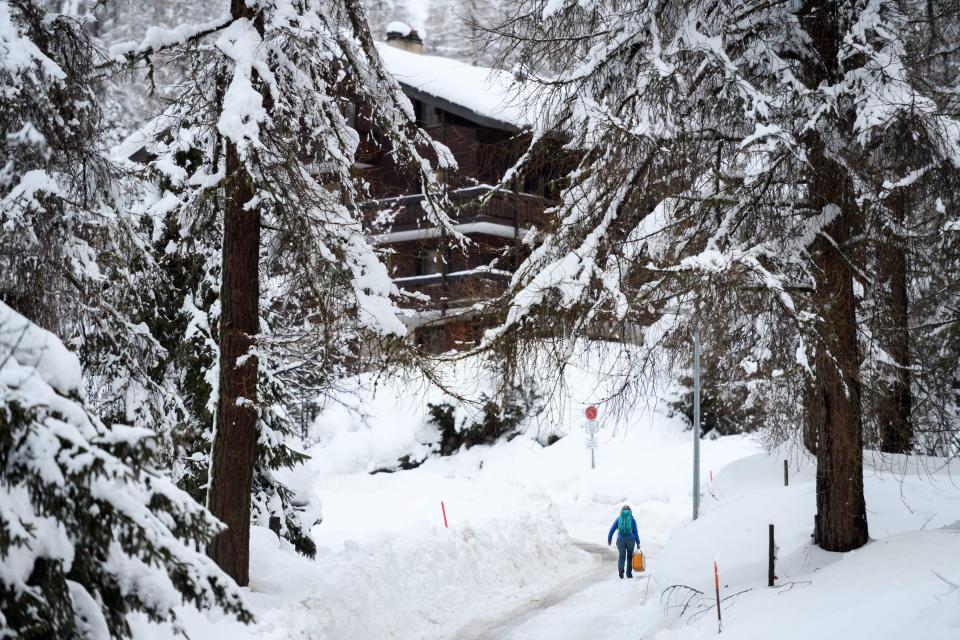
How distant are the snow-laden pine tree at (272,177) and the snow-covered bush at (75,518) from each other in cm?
453

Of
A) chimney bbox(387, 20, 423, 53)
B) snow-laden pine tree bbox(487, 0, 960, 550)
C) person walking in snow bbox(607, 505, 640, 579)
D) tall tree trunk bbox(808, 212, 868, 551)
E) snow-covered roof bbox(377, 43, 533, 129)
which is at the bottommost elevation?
person walking in snow bbox(607, 505, 640, 579)

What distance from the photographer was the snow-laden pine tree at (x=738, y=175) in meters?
8.50

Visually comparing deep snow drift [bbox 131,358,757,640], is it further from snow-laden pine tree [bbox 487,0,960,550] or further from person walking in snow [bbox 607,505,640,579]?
snow-laden pine tree [bbox 487,0,960,550]

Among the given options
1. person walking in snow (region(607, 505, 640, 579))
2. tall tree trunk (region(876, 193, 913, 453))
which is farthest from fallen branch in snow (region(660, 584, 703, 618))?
person walking in snow (region(607, 505, 640, 579))

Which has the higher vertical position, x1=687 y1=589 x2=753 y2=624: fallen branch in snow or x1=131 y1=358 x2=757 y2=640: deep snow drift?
x1=687 y1=589 x2=753 y2=624: fallen branch in snow

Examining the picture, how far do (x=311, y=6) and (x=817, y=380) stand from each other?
6514 mm

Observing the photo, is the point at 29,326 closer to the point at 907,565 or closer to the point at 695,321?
the point at 695,321

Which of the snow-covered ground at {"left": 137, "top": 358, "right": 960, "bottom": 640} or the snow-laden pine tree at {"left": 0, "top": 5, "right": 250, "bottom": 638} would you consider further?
the snow-covered ground at {"left": 137, "top": 358, "right": 960, "bottom": 640}

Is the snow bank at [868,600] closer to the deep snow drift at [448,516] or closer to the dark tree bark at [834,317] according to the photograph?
the dark tree bark at [834,317]

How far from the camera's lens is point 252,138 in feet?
27.3

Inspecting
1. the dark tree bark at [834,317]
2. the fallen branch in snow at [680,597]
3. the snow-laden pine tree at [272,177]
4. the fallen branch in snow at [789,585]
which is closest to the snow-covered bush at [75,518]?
the snow-laden pine tree at [272,177]

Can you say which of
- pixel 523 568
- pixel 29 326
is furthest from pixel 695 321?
pixel 523 568

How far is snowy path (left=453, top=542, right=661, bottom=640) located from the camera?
12.3 meters

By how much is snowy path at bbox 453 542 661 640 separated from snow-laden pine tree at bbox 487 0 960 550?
337 centimetres
